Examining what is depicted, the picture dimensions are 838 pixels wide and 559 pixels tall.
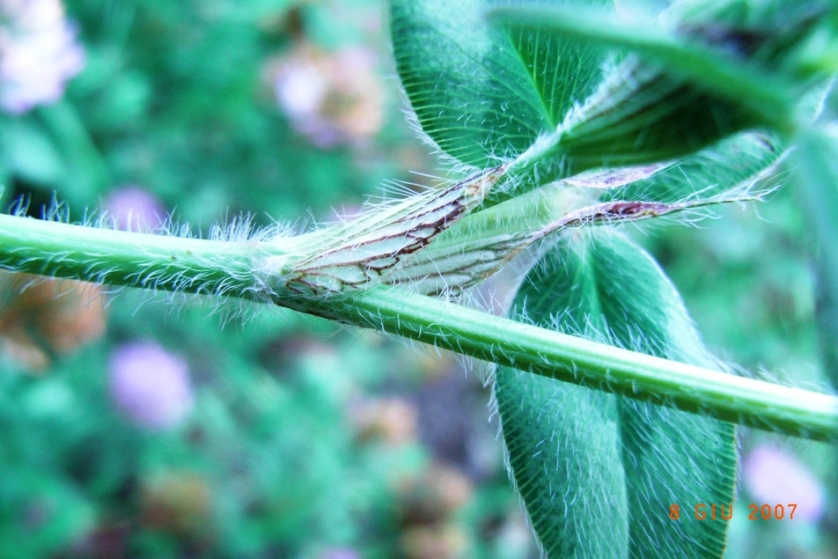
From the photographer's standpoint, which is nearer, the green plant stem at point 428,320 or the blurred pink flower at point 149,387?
the green plant stem at point 428,320

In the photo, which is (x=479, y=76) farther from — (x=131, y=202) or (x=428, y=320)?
(x=131, y=202)

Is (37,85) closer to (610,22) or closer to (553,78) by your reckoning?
(553,78)

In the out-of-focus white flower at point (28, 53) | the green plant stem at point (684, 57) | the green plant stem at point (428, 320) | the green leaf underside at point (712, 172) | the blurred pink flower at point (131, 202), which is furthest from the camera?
the blurred pink flower at point (131, 202)

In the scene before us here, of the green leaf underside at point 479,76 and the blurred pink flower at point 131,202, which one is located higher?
the blurred pink flower at point 131,202

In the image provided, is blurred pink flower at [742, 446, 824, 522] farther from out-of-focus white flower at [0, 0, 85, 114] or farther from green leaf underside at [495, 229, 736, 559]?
out-of-focus white flower at [0, 0, 85, 114]

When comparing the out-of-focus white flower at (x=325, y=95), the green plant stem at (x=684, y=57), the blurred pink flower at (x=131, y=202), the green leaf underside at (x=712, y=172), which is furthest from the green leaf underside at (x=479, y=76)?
the out-of-focus white flower at (x=325, y=95)

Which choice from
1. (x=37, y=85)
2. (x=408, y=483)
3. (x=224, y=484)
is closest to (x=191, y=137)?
(x=37, y=85)

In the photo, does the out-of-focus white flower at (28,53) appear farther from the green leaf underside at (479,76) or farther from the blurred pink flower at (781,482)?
the blurred pink flower at (781,482)

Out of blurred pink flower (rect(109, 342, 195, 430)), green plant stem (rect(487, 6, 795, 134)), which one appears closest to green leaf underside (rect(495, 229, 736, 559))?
green plant stem (rect(487, 6, 795, 134))

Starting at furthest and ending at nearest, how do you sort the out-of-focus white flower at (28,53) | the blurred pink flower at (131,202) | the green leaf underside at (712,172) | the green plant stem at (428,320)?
1. the blurred pink flower at (131,202)
2. the out-of-focus white flower at (28,53)
3. the green leaf underside at (712,172)
4. the green plant stem at (428,320)
